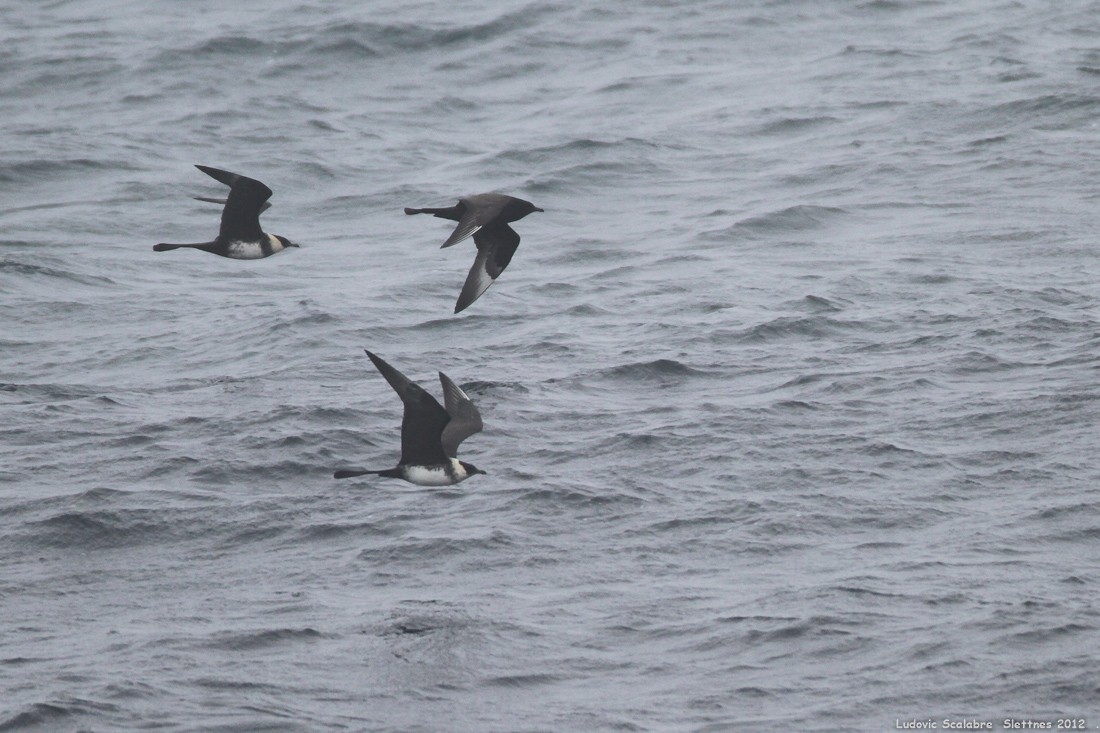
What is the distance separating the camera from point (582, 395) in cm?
1545

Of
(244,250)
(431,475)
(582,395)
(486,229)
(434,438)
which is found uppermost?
(486,229)

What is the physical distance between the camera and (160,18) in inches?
1288

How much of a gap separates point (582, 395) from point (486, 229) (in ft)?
11.0

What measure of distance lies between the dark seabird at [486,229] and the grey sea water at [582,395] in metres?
1.94

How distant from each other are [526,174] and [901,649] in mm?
12535

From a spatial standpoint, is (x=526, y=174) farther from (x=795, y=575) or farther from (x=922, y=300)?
(x=795, y=575)

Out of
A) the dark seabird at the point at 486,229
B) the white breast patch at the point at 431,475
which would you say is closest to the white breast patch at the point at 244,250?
the dark seabird at the point at 486,229

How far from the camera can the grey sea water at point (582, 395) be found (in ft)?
35.7

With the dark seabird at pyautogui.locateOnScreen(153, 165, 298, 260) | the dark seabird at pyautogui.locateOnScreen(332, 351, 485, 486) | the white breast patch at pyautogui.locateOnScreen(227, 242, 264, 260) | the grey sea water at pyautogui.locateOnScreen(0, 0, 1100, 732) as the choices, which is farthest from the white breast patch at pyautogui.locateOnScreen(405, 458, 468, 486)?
the white breast patch at pyautogui.locateOnScreen(227, 242, 264, 260)

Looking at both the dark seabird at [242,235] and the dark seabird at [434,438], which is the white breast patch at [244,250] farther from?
the dark seabird at [434,438]

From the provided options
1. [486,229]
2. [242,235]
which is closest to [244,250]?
[242,235]

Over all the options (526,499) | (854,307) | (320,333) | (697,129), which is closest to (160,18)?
(697,129)

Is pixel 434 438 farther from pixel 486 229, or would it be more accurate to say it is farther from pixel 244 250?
pixel 244 250

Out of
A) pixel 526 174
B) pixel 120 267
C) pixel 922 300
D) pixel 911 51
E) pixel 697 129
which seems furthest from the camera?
pixel 911 51
